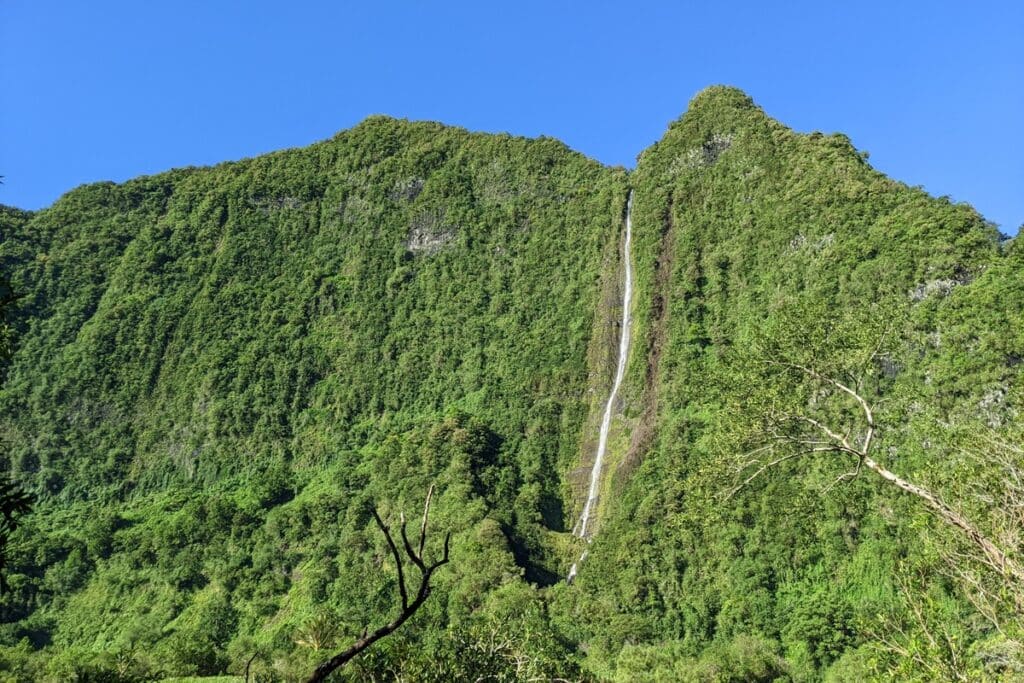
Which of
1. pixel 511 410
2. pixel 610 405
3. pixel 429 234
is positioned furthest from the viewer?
pixel 429 234

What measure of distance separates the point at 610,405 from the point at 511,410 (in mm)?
9828

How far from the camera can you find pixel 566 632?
4506 centimetres

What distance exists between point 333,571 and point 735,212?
175 ft

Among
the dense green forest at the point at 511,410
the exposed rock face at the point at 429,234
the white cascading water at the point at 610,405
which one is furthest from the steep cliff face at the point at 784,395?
the exposed rock face at the point at 429,234

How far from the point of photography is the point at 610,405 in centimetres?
6819

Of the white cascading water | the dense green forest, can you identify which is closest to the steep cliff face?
the dense green forest

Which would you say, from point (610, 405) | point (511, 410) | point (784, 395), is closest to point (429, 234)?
point (511, 410)

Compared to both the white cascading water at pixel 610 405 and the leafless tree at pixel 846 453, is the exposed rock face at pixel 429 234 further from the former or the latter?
the leafless tree at pixel 846 453

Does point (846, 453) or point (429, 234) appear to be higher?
point (429, 234)

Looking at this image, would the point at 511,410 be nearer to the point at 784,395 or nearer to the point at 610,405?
the point at 610,405

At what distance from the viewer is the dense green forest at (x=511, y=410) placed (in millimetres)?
17484

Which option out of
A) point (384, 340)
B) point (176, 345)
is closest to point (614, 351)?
point (384, 340)

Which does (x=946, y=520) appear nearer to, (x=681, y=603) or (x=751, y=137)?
(x=681, y=603)

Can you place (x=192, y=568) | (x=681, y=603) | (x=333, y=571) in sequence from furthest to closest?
(x=192, y=568) < (x=333, y=571) < (x=681, y=603)
